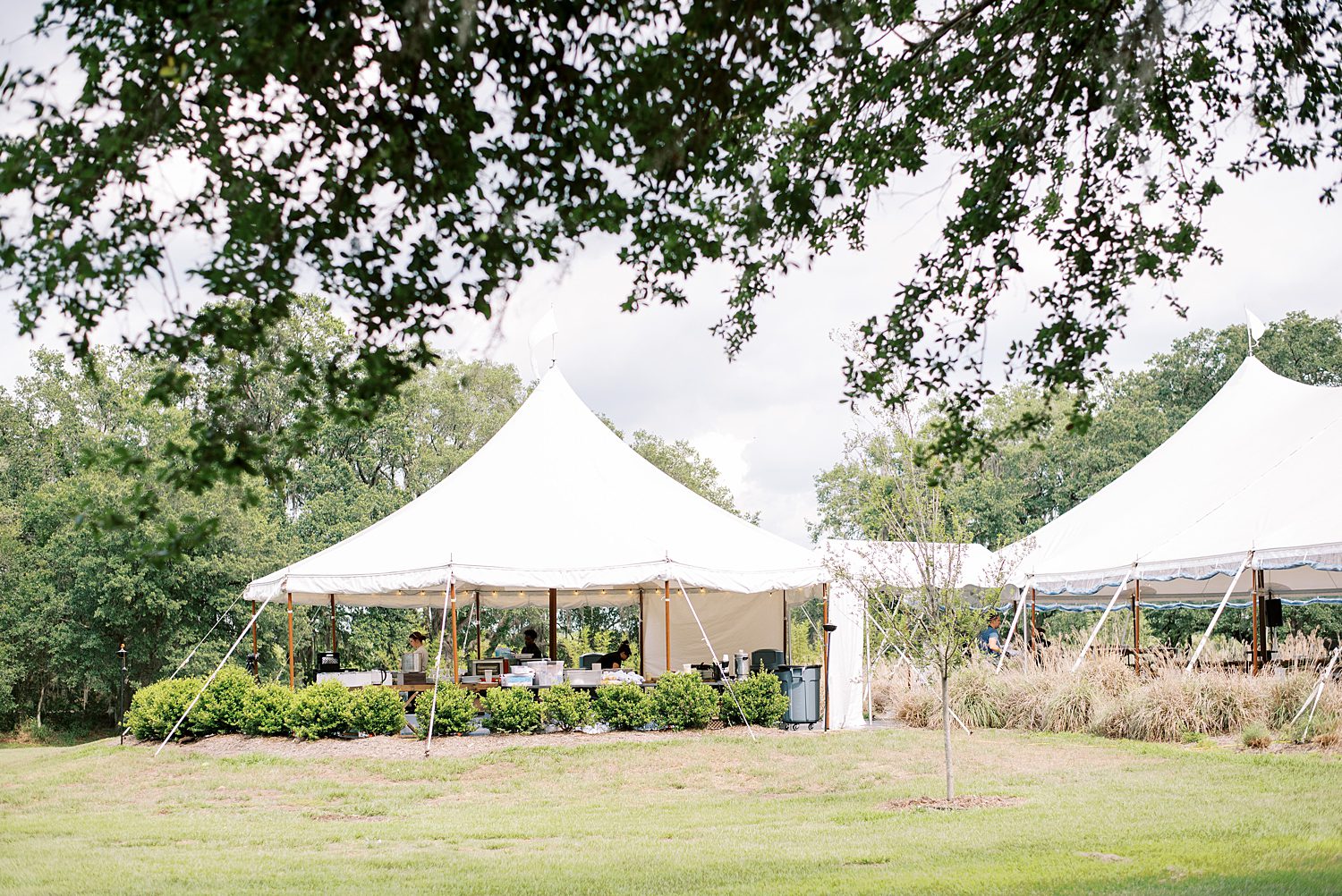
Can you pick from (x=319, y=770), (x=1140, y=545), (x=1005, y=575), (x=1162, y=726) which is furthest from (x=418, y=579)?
(x=1140, y=545)

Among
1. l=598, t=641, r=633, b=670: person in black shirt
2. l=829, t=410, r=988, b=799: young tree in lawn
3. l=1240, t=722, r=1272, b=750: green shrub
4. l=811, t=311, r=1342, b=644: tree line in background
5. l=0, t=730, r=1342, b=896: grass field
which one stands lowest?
l=0, t=730, r=1342, b=896: grass field

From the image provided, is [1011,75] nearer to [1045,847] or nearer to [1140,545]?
[1045,847]

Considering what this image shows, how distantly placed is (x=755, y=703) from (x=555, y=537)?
11.3 ft

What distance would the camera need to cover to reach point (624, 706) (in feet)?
49.7

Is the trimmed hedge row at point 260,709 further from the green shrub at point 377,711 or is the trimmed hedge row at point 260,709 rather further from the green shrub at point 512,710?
the green shrub at point 512,710

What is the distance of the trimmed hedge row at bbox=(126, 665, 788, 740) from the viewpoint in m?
15.0

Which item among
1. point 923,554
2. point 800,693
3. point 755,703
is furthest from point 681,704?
point 923,554

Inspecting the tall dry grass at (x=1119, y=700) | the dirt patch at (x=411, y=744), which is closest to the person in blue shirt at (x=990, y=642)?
the tall dry grass at (x=1119, y=700)

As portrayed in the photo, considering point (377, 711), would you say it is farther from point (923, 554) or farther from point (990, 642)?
point (990, 642)

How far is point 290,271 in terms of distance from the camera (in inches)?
181

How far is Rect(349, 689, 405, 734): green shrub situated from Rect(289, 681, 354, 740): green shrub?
0.32 feet

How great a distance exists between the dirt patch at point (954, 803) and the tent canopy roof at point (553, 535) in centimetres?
593

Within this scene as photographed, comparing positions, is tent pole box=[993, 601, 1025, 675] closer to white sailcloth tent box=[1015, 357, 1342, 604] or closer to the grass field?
white sailcloth tent box=[1015, 357, 1342, 604]

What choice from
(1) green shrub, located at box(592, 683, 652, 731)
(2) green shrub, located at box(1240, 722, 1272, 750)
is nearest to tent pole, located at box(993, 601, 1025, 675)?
(2) green shrub, located at box(1240, 722, 1272, 750)
